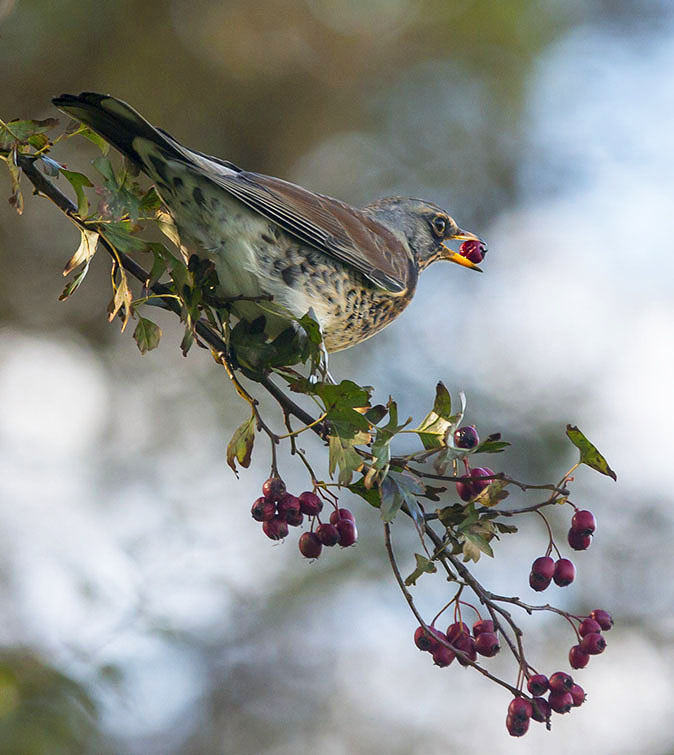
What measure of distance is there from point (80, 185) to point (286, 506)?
652 millimetres

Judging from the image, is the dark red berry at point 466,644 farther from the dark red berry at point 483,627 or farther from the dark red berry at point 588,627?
the dark red berry at point 588,627

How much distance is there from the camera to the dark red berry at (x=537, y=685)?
1521 millimetres

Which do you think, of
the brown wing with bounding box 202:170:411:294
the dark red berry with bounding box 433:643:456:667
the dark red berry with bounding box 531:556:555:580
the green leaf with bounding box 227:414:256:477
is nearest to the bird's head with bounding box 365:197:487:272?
the brown wing with bounding box 202:170:411:294

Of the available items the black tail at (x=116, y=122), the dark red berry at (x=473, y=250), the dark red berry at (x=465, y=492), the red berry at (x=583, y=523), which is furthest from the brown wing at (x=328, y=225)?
the red berry at (x=583, y=523)

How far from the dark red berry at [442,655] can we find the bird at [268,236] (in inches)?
24.6

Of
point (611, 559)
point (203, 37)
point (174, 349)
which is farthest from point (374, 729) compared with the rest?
point (203, 37)

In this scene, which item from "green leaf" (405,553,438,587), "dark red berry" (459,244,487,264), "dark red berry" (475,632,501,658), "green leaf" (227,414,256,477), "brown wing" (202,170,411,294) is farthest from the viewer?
"dark red berry" (459,244,487,264)

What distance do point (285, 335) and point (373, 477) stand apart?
33cm

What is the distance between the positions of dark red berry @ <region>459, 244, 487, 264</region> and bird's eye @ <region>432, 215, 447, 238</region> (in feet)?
0.40

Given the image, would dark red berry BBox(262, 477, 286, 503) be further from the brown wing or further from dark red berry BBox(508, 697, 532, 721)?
the brown wing

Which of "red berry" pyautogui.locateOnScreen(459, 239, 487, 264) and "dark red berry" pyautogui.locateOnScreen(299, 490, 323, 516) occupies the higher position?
"red berry" pyautogui.locateOnScreen(459, 239, 487, 264)

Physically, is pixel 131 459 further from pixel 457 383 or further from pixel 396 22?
pixel 396 22

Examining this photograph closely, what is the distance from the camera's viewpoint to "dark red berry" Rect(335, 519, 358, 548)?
5.31 feet

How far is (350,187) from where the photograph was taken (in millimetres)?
6680
